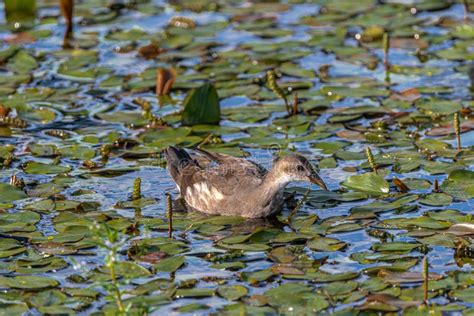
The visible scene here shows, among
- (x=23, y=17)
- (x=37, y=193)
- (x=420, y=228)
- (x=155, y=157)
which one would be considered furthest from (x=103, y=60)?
(x=420, y=228)

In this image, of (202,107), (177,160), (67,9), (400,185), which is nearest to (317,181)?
(400,185)

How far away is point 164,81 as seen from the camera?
12.2 m

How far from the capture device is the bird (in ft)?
30.0

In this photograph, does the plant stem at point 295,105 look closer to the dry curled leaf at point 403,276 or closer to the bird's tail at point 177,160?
the bird's tail at point 177,160

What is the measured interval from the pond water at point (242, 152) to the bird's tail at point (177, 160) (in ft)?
0.67

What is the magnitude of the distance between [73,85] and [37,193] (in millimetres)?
3110

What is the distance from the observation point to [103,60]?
1334 cm

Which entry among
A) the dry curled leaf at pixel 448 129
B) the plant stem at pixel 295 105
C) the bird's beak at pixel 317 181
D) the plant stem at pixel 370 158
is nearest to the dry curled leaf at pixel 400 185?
the plant stem at pixel 370 158

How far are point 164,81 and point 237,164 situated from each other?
280cm

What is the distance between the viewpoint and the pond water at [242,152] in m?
7.79

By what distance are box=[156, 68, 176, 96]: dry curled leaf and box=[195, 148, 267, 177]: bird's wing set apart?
243cm

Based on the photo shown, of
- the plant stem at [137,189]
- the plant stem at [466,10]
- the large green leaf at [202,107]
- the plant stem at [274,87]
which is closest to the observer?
the plant stem at [137,189]

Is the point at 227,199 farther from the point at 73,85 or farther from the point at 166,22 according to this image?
the point at 166,22

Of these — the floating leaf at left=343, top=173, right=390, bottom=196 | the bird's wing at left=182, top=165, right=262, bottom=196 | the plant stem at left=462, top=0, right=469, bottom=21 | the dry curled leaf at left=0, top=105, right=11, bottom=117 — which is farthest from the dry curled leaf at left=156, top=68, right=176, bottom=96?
the plant stem at left=462, top=0, right=469, bottom=21
